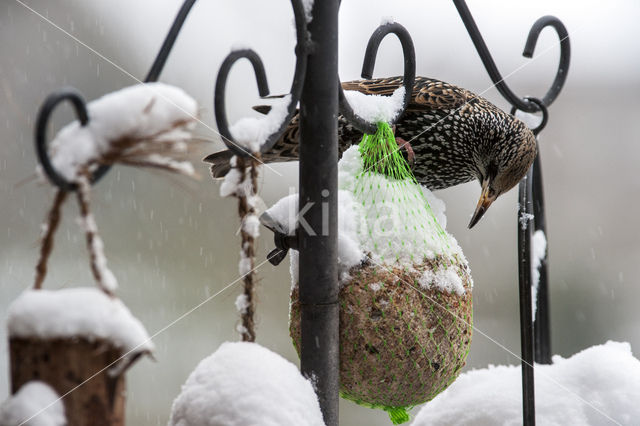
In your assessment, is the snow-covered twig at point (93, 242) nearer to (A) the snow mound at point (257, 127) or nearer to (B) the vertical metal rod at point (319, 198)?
(A) the snow mound at point (257, 127)

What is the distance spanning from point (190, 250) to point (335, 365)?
1900 mm

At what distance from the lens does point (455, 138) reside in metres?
1.72

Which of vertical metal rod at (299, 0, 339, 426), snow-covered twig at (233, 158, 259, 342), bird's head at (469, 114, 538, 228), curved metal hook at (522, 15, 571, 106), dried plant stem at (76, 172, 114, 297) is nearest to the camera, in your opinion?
dried plant stem at (76, 172, 114, 297)

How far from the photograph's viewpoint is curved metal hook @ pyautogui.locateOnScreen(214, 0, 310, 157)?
861mm

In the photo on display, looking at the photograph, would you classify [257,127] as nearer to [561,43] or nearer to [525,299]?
[525,299]

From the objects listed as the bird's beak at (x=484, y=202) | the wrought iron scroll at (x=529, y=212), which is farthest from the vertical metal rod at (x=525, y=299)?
the bird's beak at (x=484, y=202)

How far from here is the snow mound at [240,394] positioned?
2.72 feet

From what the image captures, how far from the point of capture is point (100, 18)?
273 centimetres

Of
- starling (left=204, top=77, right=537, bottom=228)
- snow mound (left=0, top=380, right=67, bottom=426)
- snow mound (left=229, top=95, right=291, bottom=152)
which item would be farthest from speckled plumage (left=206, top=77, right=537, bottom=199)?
snow mound (left=0, top=380, right=67, bottom=426)

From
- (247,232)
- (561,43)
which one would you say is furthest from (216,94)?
(561,43)

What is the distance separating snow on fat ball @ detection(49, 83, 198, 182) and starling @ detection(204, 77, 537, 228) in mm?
986

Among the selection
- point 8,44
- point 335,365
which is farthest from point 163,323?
point 335,365

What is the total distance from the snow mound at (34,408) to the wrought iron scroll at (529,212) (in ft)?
3.29

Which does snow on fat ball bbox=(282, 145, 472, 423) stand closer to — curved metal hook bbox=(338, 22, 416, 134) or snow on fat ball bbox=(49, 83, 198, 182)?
curved metal hook bbox=(338, 22, 416, 134)
